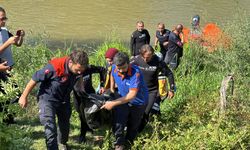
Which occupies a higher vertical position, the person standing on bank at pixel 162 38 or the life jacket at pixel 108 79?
the life jacket at pixel 108 79

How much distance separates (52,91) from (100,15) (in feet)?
49.9

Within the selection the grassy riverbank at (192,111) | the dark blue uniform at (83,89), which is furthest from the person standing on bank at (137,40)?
the dark blue uniform at (83,89)

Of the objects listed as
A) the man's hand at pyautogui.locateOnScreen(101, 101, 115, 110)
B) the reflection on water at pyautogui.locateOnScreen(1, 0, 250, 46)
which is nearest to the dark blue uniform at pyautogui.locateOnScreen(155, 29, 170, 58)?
the reflection on water at pyautogui.locateOnScreen(1, 0, 250, 46)

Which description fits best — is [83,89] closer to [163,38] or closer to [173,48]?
[173,48]

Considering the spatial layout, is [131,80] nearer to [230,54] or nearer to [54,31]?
[230,54]

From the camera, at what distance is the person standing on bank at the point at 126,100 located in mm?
4754

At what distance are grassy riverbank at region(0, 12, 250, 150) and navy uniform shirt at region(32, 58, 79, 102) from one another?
31cm

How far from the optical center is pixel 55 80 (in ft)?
15.0

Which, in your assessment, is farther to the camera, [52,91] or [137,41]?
[137,41]

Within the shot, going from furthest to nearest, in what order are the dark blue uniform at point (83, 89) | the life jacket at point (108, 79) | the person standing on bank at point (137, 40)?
the person standing on bank at point (137, 40) → the life jacket at point (108, 79) → the dark blue uniform at point (83, 89)

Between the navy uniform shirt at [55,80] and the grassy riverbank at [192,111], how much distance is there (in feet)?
1.02

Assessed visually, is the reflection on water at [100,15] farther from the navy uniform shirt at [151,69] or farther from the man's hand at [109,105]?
the man's hand at [109,105]

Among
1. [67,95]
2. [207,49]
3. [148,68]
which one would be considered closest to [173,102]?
[148,68]

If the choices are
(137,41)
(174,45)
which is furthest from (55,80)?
(174,45)
